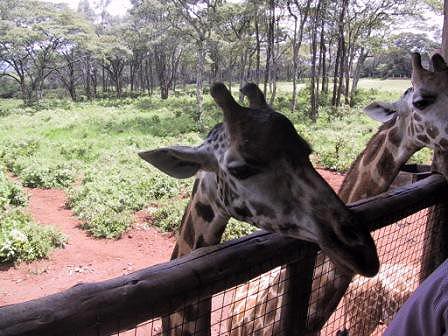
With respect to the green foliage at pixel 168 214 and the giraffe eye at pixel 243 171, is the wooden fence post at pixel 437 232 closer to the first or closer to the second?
the giraffe eye at pixel 243 171

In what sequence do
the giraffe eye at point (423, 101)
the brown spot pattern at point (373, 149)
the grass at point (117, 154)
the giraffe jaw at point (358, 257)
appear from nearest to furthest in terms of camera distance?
the giraffe jaw at point (358, 257), the giraffe eye at point (423, 101), the brown spot pattern at point (373, 149), the grass at point (117, 154)

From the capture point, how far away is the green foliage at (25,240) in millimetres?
7164

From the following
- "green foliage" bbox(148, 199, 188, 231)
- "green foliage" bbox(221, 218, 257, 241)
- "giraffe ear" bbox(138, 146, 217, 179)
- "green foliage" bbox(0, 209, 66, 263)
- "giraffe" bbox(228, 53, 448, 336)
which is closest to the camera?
"giraffe ear" bbox(138, 146, 217, 179)

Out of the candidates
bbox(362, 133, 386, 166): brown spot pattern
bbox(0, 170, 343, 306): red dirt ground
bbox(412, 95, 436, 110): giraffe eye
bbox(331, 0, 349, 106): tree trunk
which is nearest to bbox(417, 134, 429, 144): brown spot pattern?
bbox(412, 95, 436, 110): giraffe eye

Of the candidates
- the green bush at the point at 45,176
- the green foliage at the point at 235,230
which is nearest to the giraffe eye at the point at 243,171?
the green foliage at the point at 235,230

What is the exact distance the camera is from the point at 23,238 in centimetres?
739

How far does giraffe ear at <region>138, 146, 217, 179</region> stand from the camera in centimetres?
207

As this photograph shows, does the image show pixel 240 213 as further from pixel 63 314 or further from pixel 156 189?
pixel 156 189

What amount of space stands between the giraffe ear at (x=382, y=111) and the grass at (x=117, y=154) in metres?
4.80

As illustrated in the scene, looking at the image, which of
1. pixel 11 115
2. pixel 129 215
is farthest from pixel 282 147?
pixel 11 115

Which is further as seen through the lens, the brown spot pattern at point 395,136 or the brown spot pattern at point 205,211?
the brown spot pattern at point 395,136

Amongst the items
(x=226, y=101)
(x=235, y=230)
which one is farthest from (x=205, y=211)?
(x=235, y=230)

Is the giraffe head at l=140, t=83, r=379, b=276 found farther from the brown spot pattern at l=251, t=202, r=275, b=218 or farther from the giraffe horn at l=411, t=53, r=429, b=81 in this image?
the giraffe horn at l=411, t=53, r=429, b=81

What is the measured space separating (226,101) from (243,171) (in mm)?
318
